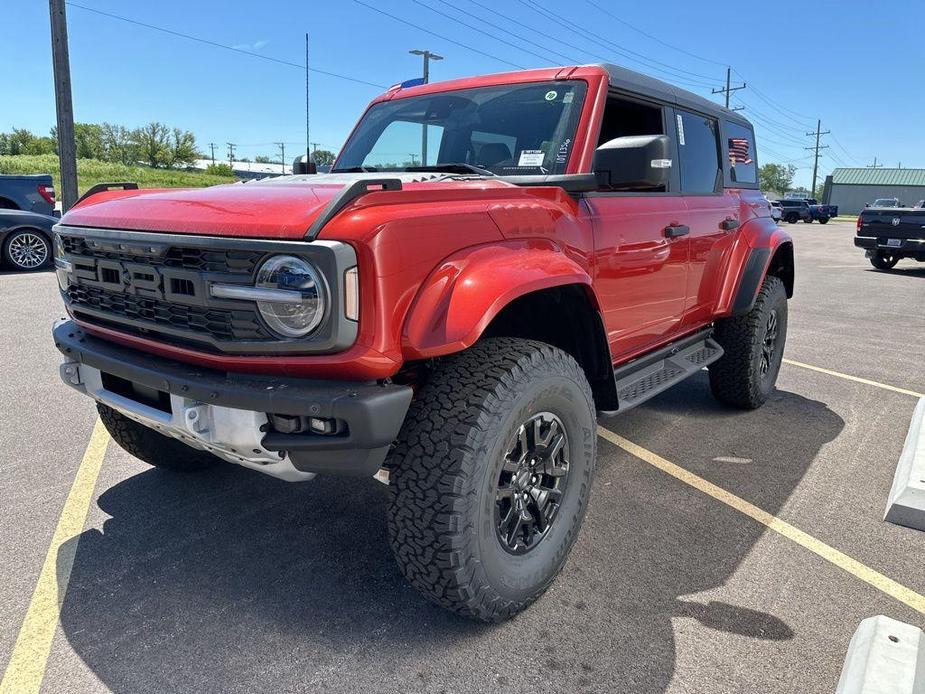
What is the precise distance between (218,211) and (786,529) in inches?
106

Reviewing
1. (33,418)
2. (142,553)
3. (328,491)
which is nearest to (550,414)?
(328,491)

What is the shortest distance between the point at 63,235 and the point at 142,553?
1.29m

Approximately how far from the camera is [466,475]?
2.08 meters

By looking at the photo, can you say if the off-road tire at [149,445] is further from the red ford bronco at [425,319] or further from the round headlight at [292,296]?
the round headlight at [292,296]

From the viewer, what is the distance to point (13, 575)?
259cm

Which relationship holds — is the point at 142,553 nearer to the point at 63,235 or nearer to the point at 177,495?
the point at 177,495

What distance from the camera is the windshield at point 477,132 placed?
305 centimetres

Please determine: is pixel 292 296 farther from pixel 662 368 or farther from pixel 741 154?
pixel 741 154

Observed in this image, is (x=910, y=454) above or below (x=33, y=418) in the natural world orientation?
above

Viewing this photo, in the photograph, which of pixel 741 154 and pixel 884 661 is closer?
pixel 884 661

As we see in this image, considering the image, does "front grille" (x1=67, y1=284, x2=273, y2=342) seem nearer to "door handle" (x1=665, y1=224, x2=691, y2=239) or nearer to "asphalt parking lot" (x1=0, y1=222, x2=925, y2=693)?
"asphalt parking lot" (x1=0, y1=222, x2=925, y2=693)

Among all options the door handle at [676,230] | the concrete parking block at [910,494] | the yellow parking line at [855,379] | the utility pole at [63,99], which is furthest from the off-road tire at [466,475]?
the utility pole at [63,99]

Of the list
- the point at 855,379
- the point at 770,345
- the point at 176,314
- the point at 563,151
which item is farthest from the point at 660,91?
the point at 855,379

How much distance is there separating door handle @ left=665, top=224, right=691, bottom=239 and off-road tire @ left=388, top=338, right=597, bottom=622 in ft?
4.68
